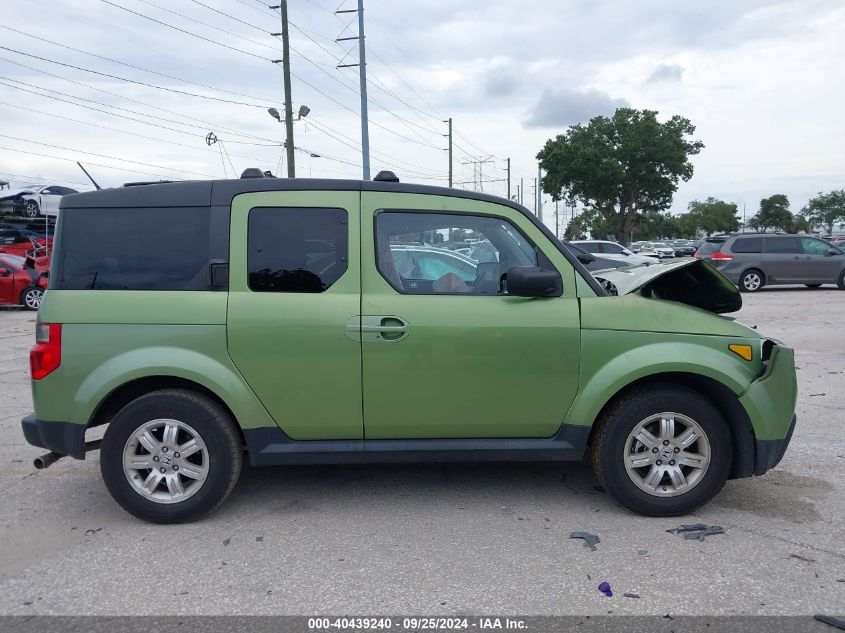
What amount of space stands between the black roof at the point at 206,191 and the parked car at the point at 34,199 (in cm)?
2517

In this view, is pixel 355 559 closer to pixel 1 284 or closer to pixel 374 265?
pixel 374 265

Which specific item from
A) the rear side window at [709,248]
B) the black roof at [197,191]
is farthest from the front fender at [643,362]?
the rear side window at [709,248]

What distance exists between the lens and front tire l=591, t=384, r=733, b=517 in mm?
3879

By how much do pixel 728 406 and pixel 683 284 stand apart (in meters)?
0.96

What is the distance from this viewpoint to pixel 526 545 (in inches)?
142

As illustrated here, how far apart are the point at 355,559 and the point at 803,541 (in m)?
2.39

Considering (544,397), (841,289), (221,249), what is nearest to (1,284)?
(221,249)

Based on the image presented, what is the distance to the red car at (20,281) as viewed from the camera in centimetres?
1644

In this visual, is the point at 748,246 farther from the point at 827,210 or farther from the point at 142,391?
the point at 827,210

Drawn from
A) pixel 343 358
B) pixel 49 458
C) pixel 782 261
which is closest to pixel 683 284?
pixel 343 358

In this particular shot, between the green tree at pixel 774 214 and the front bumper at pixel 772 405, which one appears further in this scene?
the green tree at pixel 774 214

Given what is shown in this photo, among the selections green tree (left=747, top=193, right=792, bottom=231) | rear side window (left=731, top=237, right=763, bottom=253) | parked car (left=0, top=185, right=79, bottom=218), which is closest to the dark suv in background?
rear side window (left=731, top=237, right=763, bottom=253)

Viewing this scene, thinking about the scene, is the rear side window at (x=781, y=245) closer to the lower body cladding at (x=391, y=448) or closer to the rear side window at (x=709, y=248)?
the rear side window at (x=709, y=248)

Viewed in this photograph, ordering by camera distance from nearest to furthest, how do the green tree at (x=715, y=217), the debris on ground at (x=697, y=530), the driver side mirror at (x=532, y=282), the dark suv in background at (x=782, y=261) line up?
the debris on ground at (x=697, y=530) < the driver side mirror at (x=532, y=282) < the dark suv in background at (x=782, y=261) < the green tree at (x=715, y=217)
